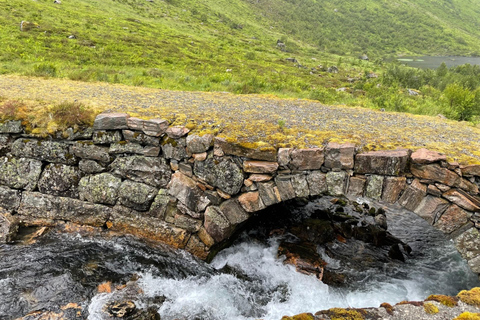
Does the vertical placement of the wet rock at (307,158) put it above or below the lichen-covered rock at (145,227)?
above

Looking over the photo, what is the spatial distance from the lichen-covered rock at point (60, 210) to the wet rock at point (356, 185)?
7.69 m

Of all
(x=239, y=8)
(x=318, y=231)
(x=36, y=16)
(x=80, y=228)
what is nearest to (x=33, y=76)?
(x=80, y=228)

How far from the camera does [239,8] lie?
101m

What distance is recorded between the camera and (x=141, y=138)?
9266mm

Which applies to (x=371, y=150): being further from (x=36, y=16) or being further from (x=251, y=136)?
(x=36, y=16)

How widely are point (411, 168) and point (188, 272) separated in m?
6.88

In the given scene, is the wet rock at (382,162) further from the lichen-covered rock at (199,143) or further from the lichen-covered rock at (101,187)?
the lichen-covered rock at (101,187)

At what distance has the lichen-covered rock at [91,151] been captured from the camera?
954cm

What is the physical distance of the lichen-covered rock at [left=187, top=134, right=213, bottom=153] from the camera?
8.66 metres

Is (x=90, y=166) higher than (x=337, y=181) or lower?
lower

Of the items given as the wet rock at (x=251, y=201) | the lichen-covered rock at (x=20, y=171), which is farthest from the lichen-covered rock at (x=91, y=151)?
the wet rock at (x=251, y=201)

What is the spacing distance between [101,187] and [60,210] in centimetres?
174

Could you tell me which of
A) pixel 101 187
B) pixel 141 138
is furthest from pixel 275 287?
pixel 101 187

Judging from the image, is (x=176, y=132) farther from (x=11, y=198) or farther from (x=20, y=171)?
(x=11, y=198)
